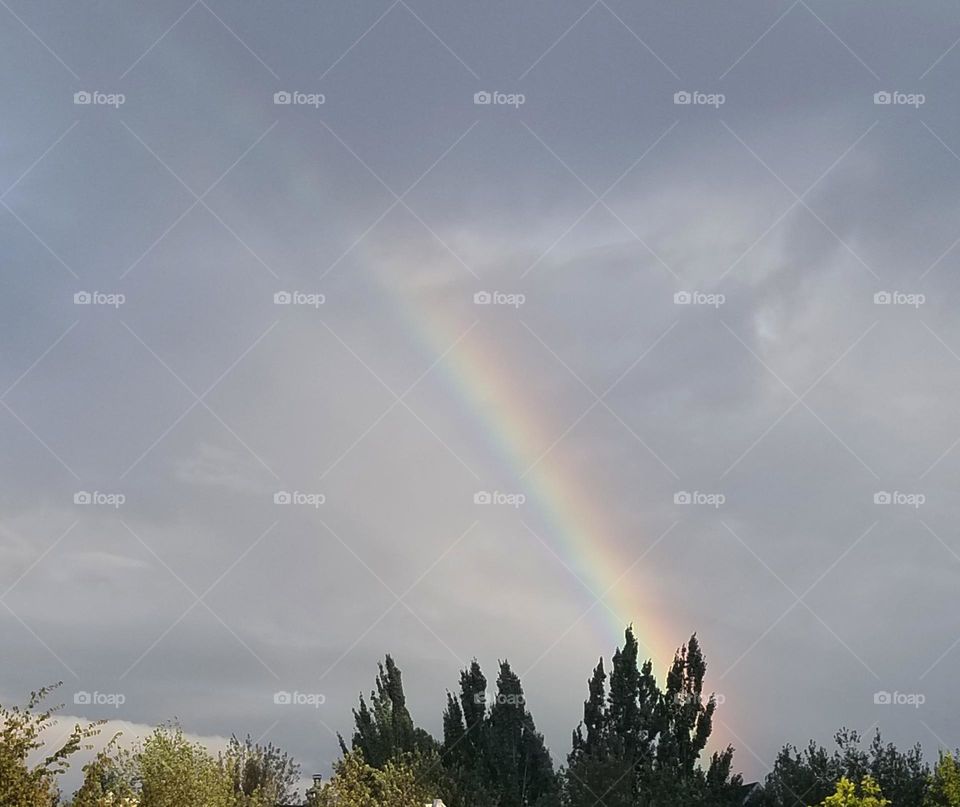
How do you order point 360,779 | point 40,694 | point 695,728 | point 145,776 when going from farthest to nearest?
1. point 695,728
2. point 360,779
3. point 145,776
4. point 40,694

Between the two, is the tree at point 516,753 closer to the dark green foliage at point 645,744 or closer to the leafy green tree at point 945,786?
the dark green foliage at point 645,744

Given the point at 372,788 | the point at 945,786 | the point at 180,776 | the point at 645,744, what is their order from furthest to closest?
1. the point at 645,744
2. the point at 372,788
3. the point at 945,786
4. the point at 180,776

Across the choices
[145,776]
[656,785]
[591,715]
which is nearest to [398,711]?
[591,715]

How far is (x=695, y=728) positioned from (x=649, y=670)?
136 inches

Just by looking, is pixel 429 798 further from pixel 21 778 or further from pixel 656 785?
pixel 21 778

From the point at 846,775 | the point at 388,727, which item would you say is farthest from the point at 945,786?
the point at 388,727

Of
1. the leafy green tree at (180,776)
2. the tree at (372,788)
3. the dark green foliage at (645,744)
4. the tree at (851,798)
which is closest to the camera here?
the leafy green tree at (180,776)

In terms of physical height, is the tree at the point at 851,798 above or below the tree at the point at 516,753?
below

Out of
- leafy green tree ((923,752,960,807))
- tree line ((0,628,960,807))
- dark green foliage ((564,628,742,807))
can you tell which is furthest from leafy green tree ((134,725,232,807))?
leafy green tree ((923,752,960,807))

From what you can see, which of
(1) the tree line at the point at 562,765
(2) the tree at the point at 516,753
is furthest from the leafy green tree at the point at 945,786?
(2) the tree at the point at 516,753

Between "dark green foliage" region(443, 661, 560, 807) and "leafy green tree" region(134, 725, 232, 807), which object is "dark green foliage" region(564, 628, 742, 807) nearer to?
"dark green foliage" region(443, 661, 560, 807)

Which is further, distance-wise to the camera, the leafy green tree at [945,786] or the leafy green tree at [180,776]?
the leafy green tree at [945,786]

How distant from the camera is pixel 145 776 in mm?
32812

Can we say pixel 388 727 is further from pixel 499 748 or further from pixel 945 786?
pixel 945 786
